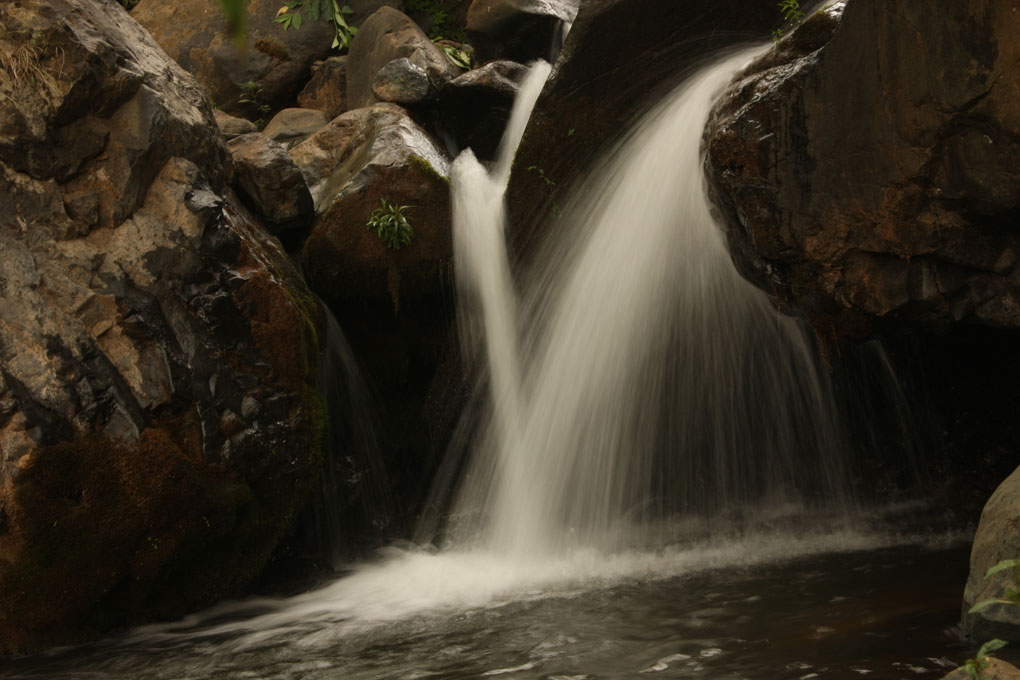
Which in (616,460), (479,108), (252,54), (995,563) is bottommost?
(995,563)

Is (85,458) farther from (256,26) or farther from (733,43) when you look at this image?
(256,26)

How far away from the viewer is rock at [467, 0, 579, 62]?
31.5 ft

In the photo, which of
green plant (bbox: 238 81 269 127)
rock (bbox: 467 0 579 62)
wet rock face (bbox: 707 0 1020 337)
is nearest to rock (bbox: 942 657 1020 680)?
wet rock face (bbox: 707 0 1020 337)

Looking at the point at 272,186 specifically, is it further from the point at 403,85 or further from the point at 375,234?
the point at 403,85

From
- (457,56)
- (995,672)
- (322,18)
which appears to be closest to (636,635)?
(995,672)

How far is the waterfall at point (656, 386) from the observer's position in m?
5.77

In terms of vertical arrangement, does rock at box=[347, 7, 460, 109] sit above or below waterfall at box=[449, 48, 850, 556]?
above

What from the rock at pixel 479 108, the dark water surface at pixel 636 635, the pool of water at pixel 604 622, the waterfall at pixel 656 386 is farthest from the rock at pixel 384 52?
the dark water surface at pixel 636 635

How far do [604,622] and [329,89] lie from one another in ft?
28.7

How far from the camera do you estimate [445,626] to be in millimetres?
4555

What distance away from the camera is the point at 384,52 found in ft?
32.3

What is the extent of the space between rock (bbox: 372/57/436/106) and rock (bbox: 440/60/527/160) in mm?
207

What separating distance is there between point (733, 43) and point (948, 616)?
14.6 ft

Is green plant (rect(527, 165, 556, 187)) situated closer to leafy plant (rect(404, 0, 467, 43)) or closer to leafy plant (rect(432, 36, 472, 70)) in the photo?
leafy plant (rect(432, 36, 472, 70))
